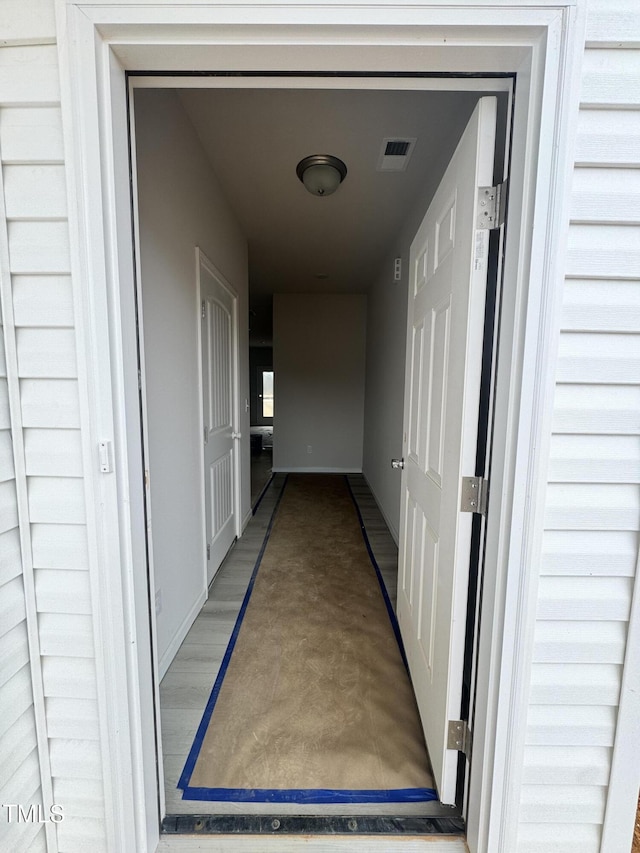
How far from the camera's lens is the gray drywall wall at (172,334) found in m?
1.50

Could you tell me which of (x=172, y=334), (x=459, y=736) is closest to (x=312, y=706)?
(x=459, y=736)

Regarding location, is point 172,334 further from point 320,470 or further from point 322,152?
point 320,470

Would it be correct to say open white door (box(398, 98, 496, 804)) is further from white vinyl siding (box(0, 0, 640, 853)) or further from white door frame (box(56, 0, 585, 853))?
white vinyl siding (box(0, 0, 640, 853))

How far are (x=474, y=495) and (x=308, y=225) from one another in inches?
117

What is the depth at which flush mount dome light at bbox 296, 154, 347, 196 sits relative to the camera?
2195 millimetres

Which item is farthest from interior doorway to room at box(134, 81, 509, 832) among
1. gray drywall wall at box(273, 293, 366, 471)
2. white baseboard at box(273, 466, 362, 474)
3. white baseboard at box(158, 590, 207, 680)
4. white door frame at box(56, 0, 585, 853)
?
white baseboard at box(273, 466, 362, 474)

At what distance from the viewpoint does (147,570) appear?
1.02 meters

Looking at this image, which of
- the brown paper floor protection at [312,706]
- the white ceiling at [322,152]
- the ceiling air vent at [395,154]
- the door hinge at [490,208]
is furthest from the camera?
the ceiling air vent at [395,154]

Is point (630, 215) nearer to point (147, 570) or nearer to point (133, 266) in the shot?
point (133, 266)

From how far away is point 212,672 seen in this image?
65.2 inches

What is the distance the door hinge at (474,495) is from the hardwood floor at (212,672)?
0.98 meters

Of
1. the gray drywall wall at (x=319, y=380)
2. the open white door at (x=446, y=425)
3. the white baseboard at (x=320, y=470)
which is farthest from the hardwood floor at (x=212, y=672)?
the gray drywall wall at (x=319, y=380)

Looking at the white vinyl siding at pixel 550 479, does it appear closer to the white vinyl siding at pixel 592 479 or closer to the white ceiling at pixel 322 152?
the white vinyl siding at pixel 592 479

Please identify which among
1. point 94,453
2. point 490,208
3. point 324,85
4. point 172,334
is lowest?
point 94,453
